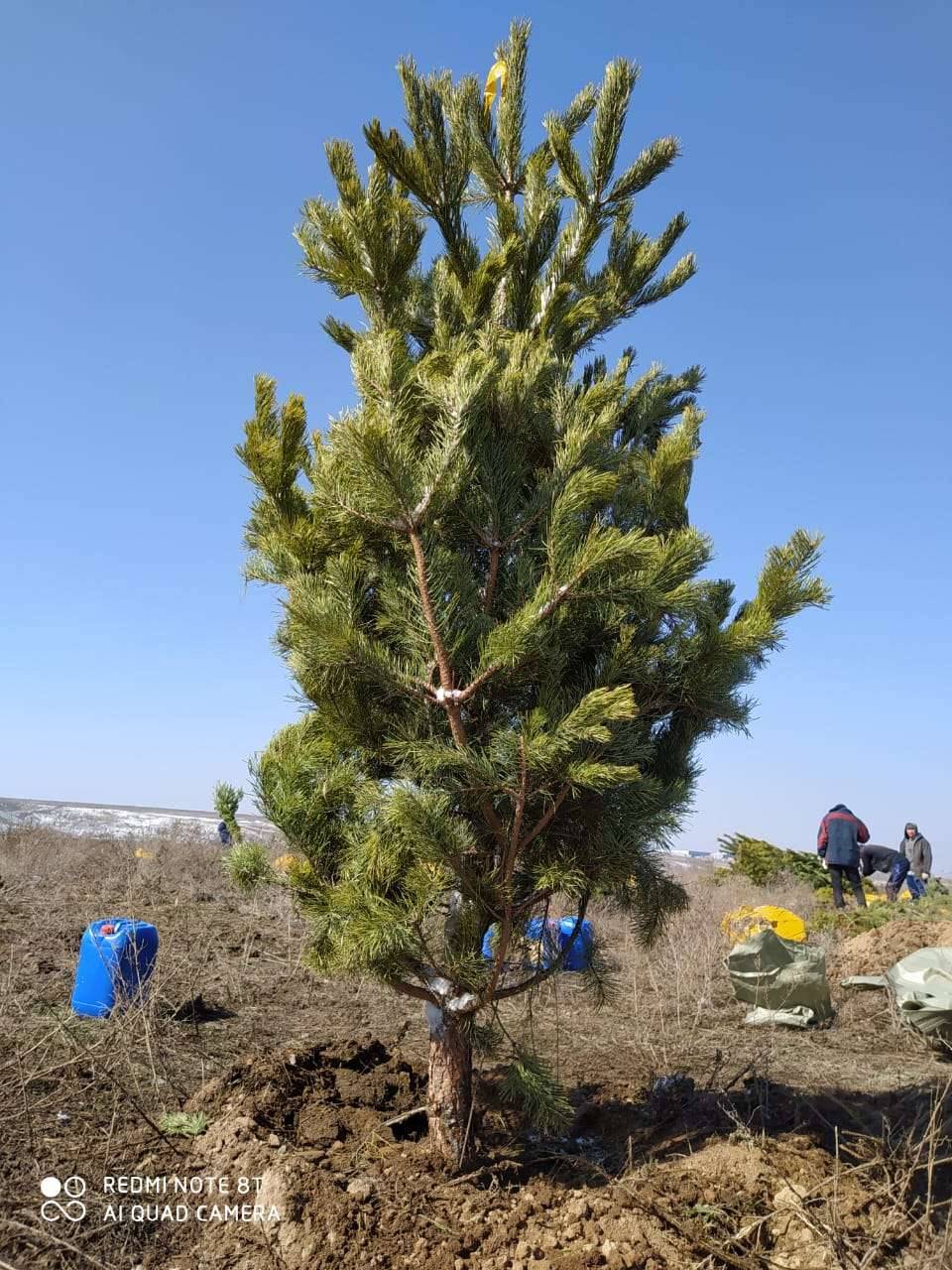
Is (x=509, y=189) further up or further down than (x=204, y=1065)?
further up

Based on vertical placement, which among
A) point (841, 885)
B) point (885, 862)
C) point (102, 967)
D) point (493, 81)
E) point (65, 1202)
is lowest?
point (65, 1202)

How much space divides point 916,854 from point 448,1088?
506 inches

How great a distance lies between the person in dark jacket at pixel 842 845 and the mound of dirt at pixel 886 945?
2.87 metres

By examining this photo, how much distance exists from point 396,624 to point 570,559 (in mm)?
725

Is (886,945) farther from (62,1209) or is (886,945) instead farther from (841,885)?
(62,1209)

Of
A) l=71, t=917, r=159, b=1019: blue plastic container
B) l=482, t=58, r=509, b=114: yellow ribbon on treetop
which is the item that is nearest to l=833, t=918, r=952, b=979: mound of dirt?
l=71, t=917, r=159, b=1019: blue plastic container

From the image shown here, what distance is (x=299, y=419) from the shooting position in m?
3.62

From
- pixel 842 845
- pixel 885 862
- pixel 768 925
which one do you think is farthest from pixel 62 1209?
pixel 885 862

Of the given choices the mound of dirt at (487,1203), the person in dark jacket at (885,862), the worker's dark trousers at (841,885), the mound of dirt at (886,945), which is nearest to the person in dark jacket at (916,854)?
the person in dark jacket at (885,862)

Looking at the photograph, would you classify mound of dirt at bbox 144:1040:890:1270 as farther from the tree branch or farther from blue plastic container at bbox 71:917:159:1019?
blue plastic container at bbox 71:917:159:1019

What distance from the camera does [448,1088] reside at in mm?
3654

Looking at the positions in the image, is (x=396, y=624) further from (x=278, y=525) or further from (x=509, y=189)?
(x=509, y=189)

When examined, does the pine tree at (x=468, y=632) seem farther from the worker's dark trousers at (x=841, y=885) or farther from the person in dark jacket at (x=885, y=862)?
the person in dark jacket at (x=885, y=862)

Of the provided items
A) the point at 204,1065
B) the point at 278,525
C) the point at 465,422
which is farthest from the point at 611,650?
the point at 204,1065
